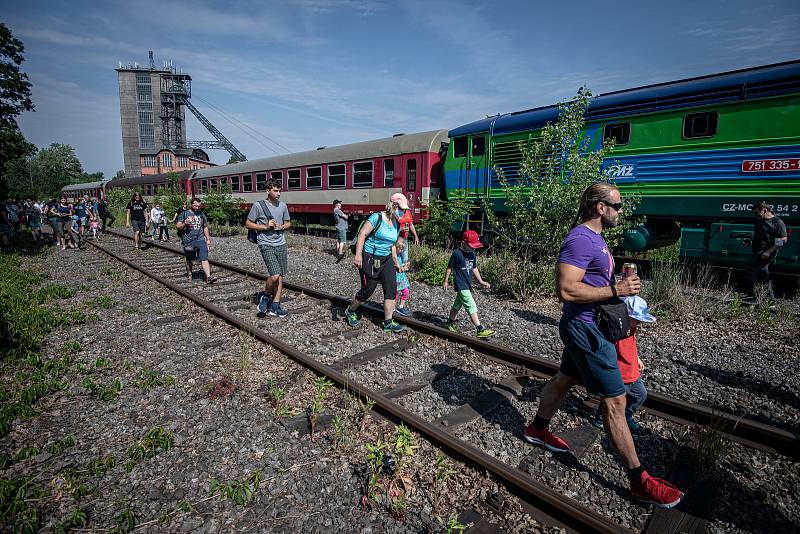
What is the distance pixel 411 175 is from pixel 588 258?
35.8 ft

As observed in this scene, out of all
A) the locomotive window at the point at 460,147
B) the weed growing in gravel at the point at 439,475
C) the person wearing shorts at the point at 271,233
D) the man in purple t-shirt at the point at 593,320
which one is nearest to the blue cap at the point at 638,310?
the man in purple t-shirt at the point at 593,320

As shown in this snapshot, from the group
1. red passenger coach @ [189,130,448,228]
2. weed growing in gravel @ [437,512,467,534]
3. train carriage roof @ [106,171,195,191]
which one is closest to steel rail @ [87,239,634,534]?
weed growing in gravel @ [437,512,467,534]

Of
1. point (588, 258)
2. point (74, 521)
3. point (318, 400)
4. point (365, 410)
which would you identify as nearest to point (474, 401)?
point (365, 410)

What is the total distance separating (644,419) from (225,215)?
61.2ft

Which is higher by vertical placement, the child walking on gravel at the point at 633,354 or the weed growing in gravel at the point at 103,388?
the child walking on gravel at the point at 633,354

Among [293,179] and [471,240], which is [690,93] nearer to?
[471,240]

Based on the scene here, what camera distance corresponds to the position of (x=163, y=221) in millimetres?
15633

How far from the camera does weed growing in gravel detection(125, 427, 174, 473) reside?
116 inches

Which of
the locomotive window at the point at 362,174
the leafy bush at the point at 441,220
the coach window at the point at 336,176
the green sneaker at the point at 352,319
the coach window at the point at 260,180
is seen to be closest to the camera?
the green sneaker at the point at 352,319

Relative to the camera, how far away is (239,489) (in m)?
2.60

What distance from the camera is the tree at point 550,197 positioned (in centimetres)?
698

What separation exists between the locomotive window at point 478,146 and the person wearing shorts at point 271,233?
6821mm

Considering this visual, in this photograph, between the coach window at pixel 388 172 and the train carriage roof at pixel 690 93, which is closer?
the train carriage roof at pixel 690 93

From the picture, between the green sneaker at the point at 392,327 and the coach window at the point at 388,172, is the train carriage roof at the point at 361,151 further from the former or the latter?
the green sneaker at the point at 392,327
